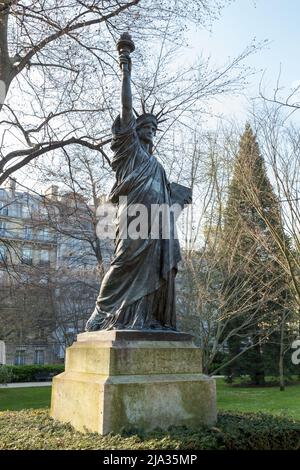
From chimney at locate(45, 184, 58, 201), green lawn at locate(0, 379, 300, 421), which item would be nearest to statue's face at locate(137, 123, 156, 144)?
chimney at locate(45, 184, 58, 201)

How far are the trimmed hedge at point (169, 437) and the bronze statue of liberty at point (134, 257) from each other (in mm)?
1228

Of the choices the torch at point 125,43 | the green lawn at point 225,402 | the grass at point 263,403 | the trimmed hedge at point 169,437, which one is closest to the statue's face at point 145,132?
the torch at point 125,43

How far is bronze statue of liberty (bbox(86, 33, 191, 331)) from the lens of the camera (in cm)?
572

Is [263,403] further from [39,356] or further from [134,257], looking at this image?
[39,356]

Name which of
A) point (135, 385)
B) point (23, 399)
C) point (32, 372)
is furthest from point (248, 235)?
point (32, 372)

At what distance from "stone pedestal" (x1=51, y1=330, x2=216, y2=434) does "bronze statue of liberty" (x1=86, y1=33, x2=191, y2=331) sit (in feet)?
1.00

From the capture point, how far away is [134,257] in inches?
229

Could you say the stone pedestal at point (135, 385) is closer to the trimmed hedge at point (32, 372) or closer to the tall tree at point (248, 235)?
the tall tree at point (248, 235)

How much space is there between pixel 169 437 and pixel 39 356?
125ft

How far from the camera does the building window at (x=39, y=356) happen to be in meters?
40.1

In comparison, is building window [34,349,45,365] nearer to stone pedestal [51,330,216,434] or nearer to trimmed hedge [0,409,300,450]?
trimmed hedge [0,409,300,450]

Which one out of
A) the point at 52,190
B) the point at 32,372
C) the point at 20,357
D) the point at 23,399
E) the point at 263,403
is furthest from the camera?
the point at 20,357

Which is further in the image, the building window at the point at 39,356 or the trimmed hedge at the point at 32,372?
the building window at the point at 39,356

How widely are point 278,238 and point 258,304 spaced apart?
3.53 meters
